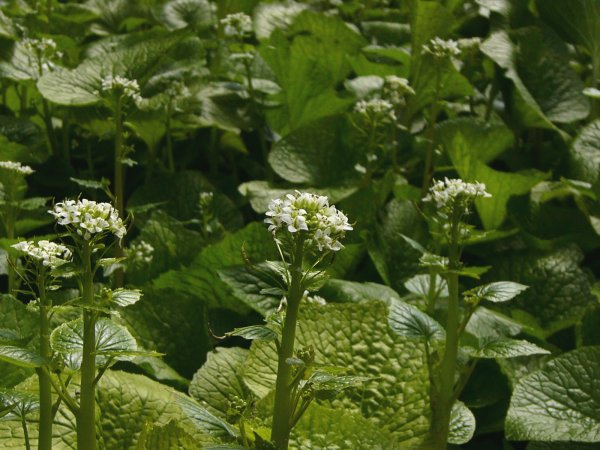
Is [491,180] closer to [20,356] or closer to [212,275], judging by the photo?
[212,275]

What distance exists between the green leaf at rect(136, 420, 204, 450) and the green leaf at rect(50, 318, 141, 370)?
0.37ft

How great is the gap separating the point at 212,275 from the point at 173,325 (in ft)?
0.46

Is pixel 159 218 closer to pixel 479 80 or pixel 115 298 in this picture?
pixel 115 298

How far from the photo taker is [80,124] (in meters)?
2.11

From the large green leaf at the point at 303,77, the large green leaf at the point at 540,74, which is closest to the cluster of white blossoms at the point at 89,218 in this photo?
the large green leaf at the point at 303,77

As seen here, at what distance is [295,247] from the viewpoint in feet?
3.29

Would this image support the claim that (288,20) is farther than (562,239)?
Yes

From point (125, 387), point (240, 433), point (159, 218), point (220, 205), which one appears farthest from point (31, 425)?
point (220, 205)

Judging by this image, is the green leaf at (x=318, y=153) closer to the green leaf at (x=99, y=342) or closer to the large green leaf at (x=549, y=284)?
the large green leaf at (x=549, y=284)

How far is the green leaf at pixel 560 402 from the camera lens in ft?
4.48

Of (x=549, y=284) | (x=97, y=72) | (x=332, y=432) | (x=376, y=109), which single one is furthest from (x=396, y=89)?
(x=332, y=432)

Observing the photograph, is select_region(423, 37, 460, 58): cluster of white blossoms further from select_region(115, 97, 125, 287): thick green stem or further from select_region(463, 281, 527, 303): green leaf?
select_region(463, 281, 527, 303): green leaf

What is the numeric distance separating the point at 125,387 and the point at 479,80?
1594mm

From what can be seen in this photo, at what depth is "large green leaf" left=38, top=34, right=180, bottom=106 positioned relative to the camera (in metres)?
1.95
